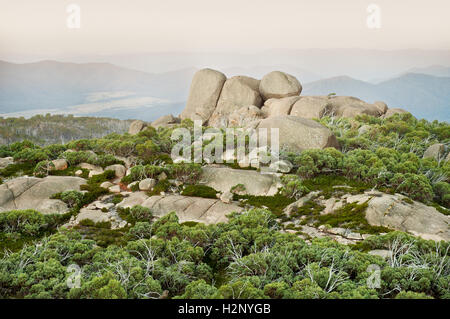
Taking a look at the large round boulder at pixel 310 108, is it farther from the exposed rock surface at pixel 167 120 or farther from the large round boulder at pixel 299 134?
the exposed rock surface at pixel 167 120

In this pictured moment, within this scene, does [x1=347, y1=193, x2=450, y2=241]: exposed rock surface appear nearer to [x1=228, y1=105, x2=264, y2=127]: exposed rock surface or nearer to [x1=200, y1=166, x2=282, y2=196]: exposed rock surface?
[x1=200, y1=166, x2=282, y2=196]: exposed rock surface

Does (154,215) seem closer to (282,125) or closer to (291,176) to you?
(291,176)

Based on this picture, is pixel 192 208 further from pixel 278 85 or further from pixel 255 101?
pixel 278 85

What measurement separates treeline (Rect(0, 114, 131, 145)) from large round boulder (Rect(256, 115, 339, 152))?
2462 inches

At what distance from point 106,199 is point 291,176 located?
26.7 feet

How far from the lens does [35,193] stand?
1357 cm

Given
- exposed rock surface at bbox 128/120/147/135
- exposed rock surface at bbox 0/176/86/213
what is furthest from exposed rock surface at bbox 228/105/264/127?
exposed rock surface at bbox 0/176/86/213

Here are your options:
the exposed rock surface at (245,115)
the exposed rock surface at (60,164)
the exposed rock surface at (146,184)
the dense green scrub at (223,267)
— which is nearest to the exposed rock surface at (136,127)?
the exposed rock surface at (245,115)

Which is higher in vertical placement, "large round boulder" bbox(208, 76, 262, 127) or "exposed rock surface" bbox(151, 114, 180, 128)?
"large round boulder" bbox(208, 76, 262, 127)

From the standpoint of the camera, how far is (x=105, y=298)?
6340 millimetres

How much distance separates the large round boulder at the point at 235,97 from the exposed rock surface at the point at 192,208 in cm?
2467

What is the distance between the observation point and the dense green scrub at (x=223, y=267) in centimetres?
677

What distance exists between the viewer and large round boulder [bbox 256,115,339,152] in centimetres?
1905
